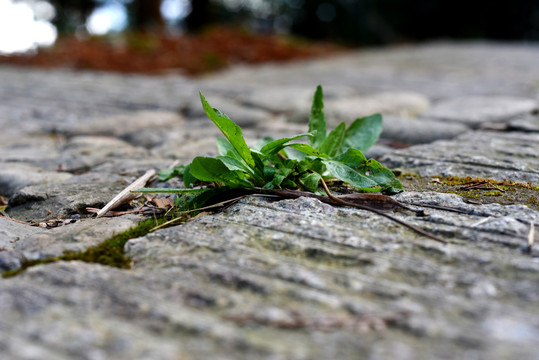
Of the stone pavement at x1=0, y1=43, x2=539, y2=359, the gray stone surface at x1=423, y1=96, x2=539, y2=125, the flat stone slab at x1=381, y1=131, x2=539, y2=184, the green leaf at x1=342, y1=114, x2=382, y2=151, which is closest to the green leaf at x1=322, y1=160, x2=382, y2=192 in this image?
the stone pavement at x1=0, y1=43, x2=539, y2=359

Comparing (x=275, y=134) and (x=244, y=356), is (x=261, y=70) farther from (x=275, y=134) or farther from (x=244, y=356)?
(x=244, y=356)

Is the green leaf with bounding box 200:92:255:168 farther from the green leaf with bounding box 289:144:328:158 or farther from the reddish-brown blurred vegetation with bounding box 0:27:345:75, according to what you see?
the reddish-brown blurred vegetation with bounding box 0:27:345:75

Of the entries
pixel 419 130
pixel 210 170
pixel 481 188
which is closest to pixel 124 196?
pixel 210 170

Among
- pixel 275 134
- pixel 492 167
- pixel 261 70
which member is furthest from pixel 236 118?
pixel 261 70

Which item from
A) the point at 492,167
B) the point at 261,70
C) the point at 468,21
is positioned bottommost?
the point at 492,167

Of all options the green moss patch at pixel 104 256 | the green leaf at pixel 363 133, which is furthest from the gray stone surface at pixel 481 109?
the green moss patch at pixel 104 256

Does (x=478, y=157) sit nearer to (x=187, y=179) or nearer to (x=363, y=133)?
(x=363, y=133)
